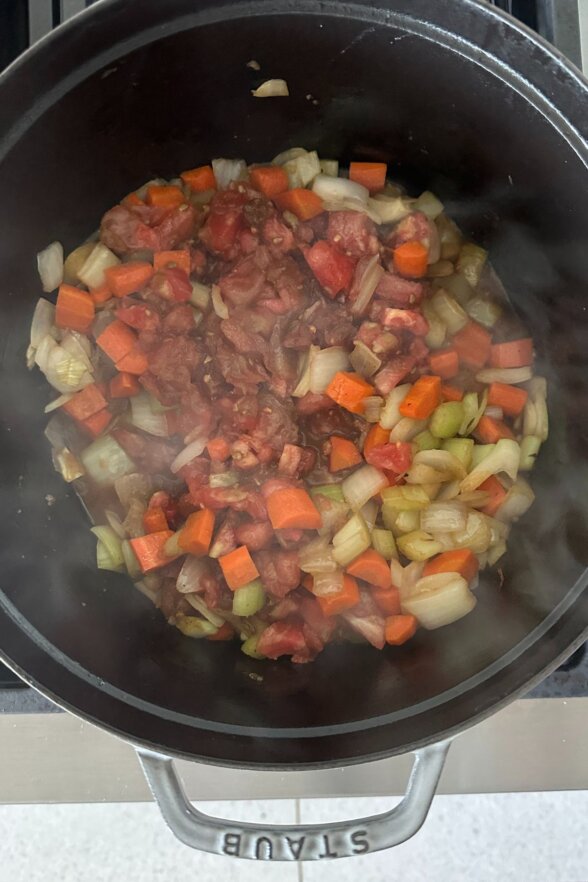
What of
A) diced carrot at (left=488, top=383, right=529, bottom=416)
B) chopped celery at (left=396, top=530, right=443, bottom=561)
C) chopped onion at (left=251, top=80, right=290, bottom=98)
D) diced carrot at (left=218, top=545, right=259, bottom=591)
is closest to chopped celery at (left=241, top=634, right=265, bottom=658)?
diced carrot at (left=218, top=545, right=259, bottom=591)

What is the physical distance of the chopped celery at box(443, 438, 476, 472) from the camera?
1.36m

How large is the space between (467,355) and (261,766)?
0.87m

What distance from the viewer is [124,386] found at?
54.7 inches

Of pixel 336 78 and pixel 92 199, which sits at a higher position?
pixel 336 78

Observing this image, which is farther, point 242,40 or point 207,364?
point 207,364

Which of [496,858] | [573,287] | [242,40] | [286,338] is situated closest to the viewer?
[242,40]

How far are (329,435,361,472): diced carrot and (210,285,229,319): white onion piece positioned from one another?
1.09 ft

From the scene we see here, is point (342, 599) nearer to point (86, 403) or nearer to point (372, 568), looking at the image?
point (372, 568)

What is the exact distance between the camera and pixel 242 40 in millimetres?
1182

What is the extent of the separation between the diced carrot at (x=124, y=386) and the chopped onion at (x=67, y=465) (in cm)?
15

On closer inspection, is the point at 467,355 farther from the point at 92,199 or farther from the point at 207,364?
the point at 92,199

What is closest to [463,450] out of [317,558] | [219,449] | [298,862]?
[317,558]

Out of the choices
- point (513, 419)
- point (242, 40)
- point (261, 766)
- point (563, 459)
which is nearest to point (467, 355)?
point (513, 419)

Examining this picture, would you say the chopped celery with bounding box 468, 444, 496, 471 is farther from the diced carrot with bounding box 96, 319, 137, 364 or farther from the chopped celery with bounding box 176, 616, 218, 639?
the diced carrot with bounding box 96, 319, 137, 364
